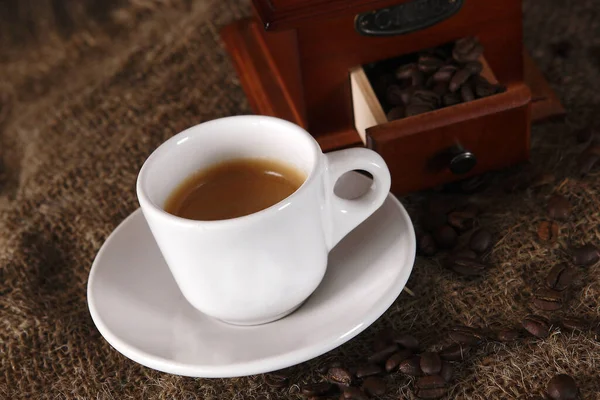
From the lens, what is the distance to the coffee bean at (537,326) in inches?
39.7

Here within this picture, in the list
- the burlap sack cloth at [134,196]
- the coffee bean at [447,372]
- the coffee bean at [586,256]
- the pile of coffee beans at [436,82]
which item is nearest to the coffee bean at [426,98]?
the pile of coffee beans at [436,82]

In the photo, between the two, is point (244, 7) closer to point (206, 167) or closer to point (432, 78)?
point (432, 78)

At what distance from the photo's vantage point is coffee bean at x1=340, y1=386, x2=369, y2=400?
0.97 meters

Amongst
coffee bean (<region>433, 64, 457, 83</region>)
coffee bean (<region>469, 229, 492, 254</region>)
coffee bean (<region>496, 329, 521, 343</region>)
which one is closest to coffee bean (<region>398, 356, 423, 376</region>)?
coffee bean (<region>496, 329, 521, 343</region>)

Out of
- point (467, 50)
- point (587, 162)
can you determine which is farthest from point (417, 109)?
point (587, 162)

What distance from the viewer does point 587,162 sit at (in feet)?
4.02

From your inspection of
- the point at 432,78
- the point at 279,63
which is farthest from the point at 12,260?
the point at 432,78

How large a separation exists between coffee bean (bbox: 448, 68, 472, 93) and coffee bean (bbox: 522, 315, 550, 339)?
339 millimetres

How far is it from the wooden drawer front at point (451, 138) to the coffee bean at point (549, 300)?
A: 23cm

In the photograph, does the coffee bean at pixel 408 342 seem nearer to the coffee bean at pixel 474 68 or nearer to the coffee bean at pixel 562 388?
the coffee bean at pixel 562 388

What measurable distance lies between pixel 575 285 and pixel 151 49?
35.9 inches

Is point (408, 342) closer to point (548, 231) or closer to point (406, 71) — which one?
point (548, 231)

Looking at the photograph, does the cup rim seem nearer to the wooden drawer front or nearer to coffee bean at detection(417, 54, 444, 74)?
the wooden drawer front

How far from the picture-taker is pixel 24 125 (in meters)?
1.57
